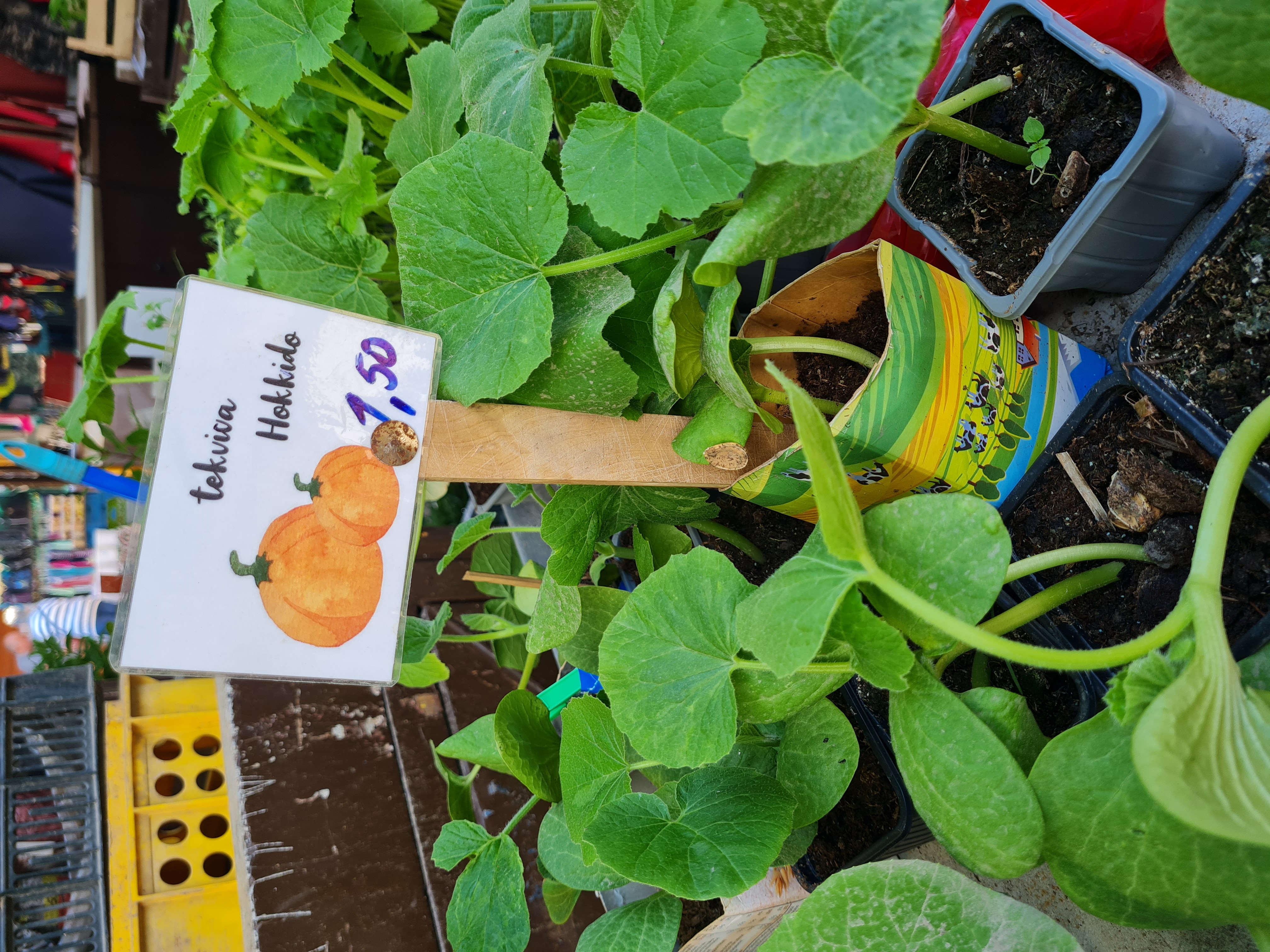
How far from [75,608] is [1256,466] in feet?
8.45

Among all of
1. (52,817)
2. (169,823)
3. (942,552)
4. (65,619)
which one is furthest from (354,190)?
(65,619)

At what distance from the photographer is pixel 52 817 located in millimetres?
1363

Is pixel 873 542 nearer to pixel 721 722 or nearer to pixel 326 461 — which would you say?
pixel 721 722

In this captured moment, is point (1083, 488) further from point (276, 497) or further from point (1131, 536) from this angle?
point (276, 497)

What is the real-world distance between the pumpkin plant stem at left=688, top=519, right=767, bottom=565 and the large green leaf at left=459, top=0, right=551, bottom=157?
450mm

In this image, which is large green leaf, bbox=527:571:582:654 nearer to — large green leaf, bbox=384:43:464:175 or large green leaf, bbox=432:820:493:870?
large green leaf, bbox=432:820:493:870

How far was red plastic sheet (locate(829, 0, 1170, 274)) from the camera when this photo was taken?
678 millimetres

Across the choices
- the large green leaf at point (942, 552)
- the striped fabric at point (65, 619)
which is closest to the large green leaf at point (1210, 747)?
the large green leaf at point (942, 552)

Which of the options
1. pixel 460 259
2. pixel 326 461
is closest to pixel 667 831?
pixel 326 461

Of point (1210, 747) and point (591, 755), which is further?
point (591, 755)

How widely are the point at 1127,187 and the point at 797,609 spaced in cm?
41

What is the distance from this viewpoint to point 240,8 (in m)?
0.84

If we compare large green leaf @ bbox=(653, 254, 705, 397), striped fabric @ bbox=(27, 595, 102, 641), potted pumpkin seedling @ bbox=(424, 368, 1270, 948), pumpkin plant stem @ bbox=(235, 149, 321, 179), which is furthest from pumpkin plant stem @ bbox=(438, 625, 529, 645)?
striped fabric @ bbox=(27, 595, 102, 641)

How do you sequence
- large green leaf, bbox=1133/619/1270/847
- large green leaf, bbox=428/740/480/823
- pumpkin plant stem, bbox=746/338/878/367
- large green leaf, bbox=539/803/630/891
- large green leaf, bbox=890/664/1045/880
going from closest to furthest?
large green leaf, bbox=1133/619/1270/847
large green leaf, bbox=890/664/1045/880
pumpkin plant stem, bbox=746/338/878/367
large green leaf, bbox=539/803/630/891
large green leaf, bbox=428/740/480/823
